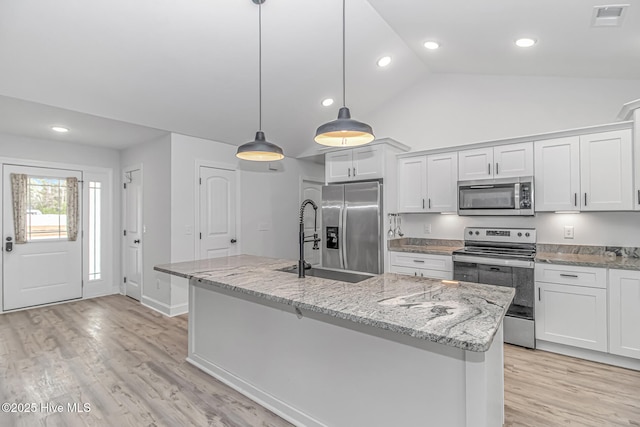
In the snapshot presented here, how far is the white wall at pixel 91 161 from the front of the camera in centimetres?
443

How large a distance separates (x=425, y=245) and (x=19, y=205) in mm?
5662

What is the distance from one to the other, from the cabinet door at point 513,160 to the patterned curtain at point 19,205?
20.3 feet

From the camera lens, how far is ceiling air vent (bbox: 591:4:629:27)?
2.06m

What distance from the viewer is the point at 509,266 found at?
3193 mm

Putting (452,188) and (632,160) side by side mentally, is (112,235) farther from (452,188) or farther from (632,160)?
(632,160)

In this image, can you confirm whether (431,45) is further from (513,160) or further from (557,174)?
(557,174)

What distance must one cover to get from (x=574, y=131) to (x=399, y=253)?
7.16 ft

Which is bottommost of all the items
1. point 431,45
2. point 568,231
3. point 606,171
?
point 568,231

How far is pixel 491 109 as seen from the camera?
3.88m

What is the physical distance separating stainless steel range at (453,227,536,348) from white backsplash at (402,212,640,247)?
195 millimetres

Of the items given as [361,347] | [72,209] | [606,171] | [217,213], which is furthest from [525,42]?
[72,209]

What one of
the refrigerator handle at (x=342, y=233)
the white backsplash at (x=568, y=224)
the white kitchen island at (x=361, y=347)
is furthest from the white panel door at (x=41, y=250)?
the white backsplash at (x=568, y=224)

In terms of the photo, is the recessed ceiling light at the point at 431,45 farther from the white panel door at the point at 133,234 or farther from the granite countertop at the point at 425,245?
the white panel door at the point at 133,234

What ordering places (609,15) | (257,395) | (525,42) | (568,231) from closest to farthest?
(609,15) → (257,395) → (525,42) → (568,231)
